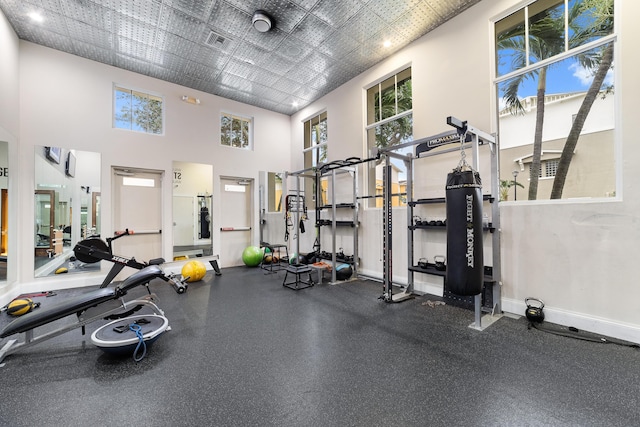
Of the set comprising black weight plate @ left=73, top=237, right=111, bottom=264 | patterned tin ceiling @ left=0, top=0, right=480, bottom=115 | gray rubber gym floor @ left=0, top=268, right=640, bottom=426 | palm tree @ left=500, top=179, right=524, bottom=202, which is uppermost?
patterned tin ceiling @ left=0, top=0, right=480, bottom=115

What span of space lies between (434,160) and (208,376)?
13.2ft

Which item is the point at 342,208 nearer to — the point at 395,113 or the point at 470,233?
the point at 395,113

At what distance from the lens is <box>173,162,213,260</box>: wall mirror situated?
5.94 m

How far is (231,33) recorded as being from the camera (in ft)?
13.9

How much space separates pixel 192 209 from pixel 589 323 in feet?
22.5

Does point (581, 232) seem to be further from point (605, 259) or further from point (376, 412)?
point (376, 412)

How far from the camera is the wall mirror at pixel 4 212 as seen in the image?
4.03m

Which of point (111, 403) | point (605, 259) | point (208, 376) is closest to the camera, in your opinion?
point (111, 403)

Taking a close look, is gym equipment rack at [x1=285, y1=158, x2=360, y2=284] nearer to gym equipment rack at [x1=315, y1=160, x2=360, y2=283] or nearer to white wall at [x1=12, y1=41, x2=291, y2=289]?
gym equipment rack at [x1=315, y1=160, x2=360, y2=283]

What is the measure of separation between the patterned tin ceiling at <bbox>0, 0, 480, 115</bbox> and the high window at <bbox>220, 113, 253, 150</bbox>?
3.60 feet

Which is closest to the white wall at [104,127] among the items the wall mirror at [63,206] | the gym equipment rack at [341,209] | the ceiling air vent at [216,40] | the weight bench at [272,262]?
the wall mirror at [63,206]

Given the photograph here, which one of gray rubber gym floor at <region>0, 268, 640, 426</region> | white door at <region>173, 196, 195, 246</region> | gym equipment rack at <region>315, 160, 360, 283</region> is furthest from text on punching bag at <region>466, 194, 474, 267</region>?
white door at <region>173, 196, 195, 246</region>

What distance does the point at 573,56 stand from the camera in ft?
9.95

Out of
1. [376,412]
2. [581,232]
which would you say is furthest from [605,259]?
[376,412]
